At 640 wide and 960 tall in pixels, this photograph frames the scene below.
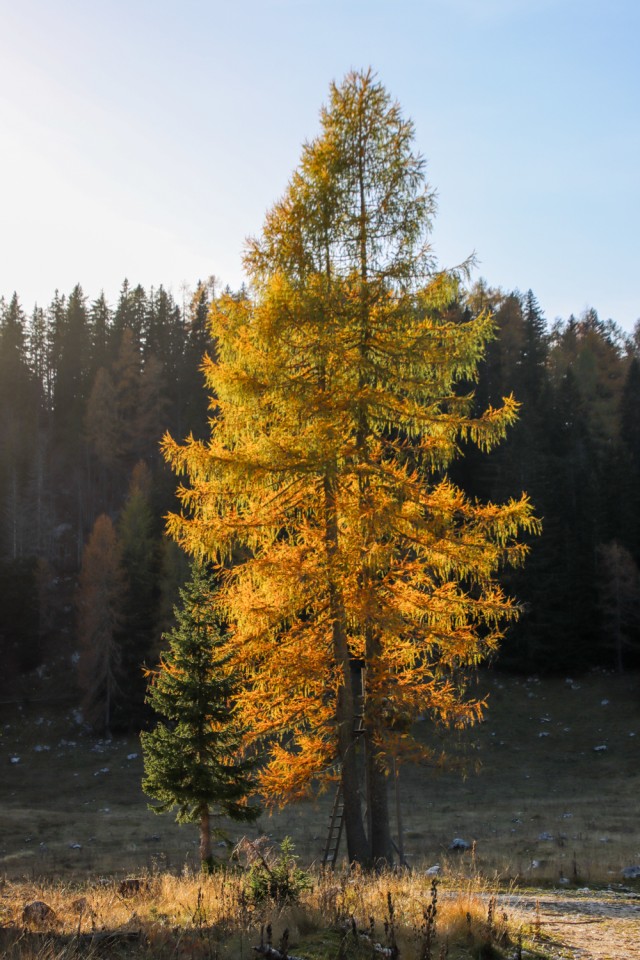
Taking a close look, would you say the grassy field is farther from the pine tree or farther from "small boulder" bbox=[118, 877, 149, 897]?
"small boulder" bbox=[118, 877, 149, 897]

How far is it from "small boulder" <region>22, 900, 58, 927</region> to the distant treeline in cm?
3295

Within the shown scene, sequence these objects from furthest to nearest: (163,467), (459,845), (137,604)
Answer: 1. (163,467)
2. (137,604)
3. (459,845)

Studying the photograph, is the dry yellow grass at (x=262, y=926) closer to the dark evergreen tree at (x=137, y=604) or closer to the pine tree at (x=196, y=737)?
the pine tree at (x=196, y=737)

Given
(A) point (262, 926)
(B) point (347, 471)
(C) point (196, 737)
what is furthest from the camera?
(C) point (196, 737)

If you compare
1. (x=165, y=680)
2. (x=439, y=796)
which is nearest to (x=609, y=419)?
(x=439, y=796)

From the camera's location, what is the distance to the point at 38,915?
19.9 feet

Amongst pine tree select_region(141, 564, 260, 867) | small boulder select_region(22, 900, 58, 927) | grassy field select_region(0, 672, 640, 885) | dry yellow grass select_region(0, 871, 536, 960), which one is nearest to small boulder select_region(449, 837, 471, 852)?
grassy field select_region(0, 672, 640, 885)

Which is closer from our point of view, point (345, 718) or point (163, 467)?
point (345, 718)

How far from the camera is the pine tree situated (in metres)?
14.6

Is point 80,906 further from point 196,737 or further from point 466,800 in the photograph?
point 466,800

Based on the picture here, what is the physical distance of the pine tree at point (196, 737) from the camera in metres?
14.6

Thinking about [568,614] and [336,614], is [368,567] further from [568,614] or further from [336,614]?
[568,614]

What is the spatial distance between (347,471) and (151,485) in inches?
1730

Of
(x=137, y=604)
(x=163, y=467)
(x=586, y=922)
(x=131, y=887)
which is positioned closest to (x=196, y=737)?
(x=131, y=887)
